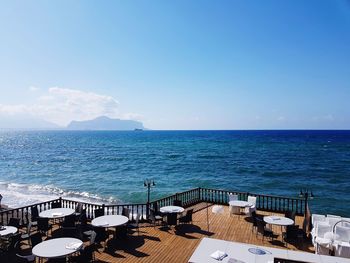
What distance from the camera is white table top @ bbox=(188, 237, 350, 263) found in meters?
6.57

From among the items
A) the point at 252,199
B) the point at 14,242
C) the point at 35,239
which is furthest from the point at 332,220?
the point at 14,242

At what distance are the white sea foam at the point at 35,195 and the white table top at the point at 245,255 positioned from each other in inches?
747

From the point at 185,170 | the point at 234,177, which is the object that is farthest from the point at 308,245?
the point at 185,170

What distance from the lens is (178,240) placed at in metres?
10.5

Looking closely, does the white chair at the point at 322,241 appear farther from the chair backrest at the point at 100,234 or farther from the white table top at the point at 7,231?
the white table top at the point at 7,231

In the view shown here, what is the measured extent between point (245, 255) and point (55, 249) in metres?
5.24

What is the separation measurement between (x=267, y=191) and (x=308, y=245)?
65.0 feet

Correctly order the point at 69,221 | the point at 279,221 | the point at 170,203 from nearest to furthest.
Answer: the point at 279,221, the point at 69,221, the point at 170,203

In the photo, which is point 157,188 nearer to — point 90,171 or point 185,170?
point 185,170

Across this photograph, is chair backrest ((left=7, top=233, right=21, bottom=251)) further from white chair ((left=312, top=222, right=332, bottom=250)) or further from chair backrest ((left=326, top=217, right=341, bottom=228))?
chair backrest ((left=326, top=217, right=341, bottom=228))

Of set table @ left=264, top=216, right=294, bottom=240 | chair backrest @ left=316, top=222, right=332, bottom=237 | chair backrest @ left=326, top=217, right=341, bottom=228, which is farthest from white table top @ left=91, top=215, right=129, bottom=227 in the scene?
chair backrest @ left=326, top=217, right=341, bottom=228

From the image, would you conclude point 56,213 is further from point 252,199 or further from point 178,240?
point 252,199

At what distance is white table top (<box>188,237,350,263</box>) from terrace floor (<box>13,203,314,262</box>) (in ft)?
6.98

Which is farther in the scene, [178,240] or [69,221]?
[69,221]
